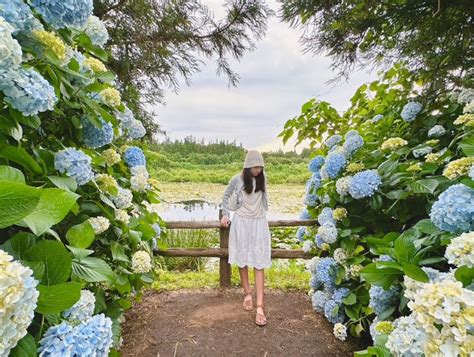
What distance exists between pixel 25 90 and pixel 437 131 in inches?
71.1

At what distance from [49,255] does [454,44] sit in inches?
77.9

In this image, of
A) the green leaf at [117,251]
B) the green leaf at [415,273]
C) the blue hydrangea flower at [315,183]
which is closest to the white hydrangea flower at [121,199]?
the green leaf at [117,251]

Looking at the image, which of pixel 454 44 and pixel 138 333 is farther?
pixel 138 333

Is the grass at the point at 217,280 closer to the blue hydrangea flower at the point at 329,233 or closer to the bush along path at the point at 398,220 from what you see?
the bush along path at the point at 398,220

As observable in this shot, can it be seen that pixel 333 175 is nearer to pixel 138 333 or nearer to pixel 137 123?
pixel 137 123

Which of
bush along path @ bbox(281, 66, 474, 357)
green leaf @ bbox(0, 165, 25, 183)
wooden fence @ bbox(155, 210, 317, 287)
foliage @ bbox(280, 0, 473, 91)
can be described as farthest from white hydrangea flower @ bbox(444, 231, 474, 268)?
wooden fence @ bbox(155, 210, 317, 287)

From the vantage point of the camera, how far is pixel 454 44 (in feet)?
5.25

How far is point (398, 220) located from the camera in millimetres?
1889

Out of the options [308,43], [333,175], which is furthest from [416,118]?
[308,43]

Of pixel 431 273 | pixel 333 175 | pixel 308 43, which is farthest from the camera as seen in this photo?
pixel 333 175

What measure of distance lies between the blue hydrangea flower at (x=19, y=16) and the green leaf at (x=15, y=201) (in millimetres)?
400

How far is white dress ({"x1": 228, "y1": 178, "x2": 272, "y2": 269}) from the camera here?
2.66m

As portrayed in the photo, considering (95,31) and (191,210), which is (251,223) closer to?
(95,31)

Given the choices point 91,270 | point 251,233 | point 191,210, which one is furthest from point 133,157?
point 191,210
